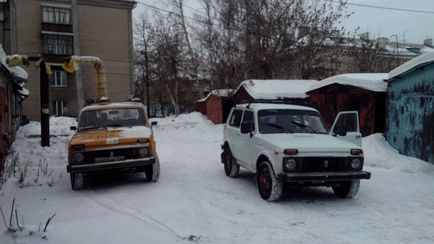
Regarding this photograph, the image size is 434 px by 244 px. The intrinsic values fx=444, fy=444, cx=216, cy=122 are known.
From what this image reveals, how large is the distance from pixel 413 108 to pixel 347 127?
2974mm

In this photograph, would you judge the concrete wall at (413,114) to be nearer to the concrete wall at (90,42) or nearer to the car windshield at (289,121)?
the car windshield at (289,121)

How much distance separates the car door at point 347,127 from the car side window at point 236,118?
216 cm

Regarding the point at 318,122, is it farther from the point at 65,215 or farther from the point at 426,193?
the point at 65,215

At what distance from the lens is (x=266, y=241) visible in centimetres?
598

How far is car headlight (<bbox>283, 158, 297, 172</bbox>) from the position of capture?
777cm

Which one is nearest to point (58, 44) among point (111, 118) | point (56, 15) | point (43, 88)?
point (56, 15)

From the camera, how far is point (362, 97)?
52.7 ft

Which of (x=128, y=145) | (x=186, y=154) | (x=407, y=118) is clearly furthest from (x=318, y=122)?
(x=186, y=154)

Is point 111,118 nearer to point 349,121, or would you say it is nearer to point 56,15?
point 349,121

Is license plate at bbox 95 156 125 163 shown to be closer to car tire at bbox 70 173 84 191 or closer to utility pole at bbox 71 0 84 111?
car tire at bbox 70 173 84 191

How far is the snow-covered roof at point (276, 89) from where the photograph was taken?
2316 centimetres

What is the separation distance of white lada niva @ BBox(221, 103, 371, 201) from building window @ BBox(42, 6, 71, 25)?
132ft

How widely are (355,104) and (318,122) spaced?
7.59m

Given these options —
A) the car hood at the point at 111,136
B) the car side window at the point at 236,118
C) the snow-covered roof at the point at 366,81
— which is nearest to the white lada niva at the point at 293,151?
the car side window at the point at 236,118
